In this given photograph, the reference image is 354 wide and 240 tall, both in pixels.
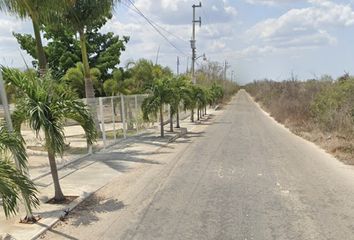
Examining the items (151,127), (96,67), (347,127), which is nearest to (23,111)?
(347,127)

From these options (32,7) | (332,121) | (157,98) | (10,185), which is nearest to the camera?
(10,185)

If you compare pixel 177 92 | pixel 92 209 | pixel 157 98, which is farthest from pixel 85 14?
pixel 92 209

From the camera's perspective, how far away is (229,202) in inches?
372

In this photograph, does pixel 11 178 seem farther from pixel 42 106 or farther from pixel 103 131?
pixel 103 131

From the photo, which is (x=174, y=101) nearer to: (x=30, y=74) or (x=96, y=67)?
(x=30, y=74)

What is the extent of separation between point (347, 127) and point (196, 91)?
1649 centimetres

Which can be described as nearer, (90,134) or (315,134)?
(90,134)

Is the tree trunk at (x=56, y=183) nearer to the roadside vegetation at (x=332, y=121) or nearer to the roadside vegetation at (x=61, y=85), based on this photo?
the roadside vegetation at (x=61, y=85)

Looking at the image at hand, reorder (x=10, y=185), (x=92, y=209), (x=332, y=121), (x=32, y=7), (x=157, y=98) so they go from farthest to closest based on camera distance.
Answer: (x=332, y=121)
(x=157, y=98)
(x=32, y=7)
(x=92, y=209)
(x=10, y=185)

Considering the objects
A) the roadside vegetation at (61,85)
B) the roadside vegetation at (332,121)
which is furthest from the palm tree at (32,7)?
the roadside vegetation at (332,121)

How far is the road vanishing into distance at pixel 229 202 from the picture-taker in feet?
24.8

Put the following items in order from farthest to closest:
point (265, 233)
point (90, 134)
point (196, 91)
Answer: point (196, 91) < point (90, 134) < point (265, 233)

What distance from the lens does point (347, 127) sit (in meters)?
21.1

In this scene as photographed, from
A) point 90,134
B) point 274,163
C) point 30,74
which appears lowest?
point 274,163
